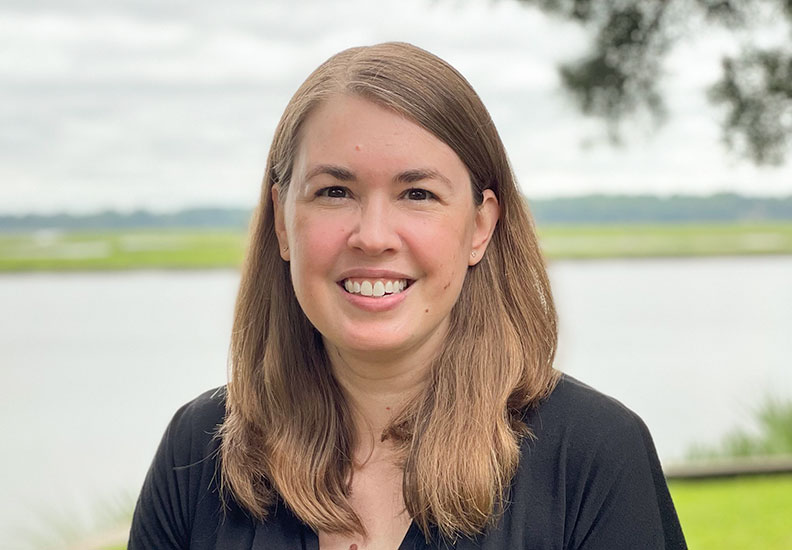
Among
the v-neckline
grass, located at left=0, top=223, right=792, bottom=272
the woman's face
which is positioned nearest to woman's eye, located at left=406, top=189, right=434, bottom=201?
the woman's face

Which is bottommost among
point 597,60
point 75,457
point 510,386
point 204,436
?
point 75,457

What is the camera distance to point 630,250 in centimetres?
1584

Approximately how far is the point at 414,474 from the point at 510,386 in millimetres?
215

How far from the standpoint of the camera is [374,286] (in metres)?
1.56

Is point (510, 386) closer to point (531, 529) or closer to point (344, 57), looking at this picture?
point (531, 529)

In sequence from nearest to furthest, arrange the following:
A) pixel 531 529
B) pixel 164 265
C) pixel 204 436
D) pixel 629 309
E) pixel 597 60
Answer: pixel 531 529
pixel 204 436
pixel 597 60
pixel 629 309
pixel 164 265

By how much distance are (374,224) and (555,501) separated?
0.51 m

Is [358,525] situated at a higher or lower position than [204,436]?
lower

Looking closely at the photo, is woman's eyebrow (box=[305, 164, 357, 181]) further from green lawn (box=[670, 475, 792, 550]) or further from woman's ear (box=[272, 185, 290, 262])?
green lawn (box=[670, 475, 792, 550])

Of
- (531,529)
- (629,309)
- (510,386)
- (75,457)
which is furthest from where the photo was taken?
(629,309)

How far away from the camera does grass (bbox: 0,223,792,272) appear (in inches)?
526

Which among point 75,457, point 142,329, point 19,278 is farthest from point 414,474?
point 19,278

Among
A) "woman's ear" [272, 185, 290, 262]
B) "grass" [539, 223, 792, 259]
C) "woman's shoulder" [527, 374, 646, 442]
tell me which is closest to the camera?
"woman's shoulder" [527, 374, 646, 442]

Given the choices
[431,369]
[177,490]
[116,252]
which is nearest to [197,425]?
[177,490]
